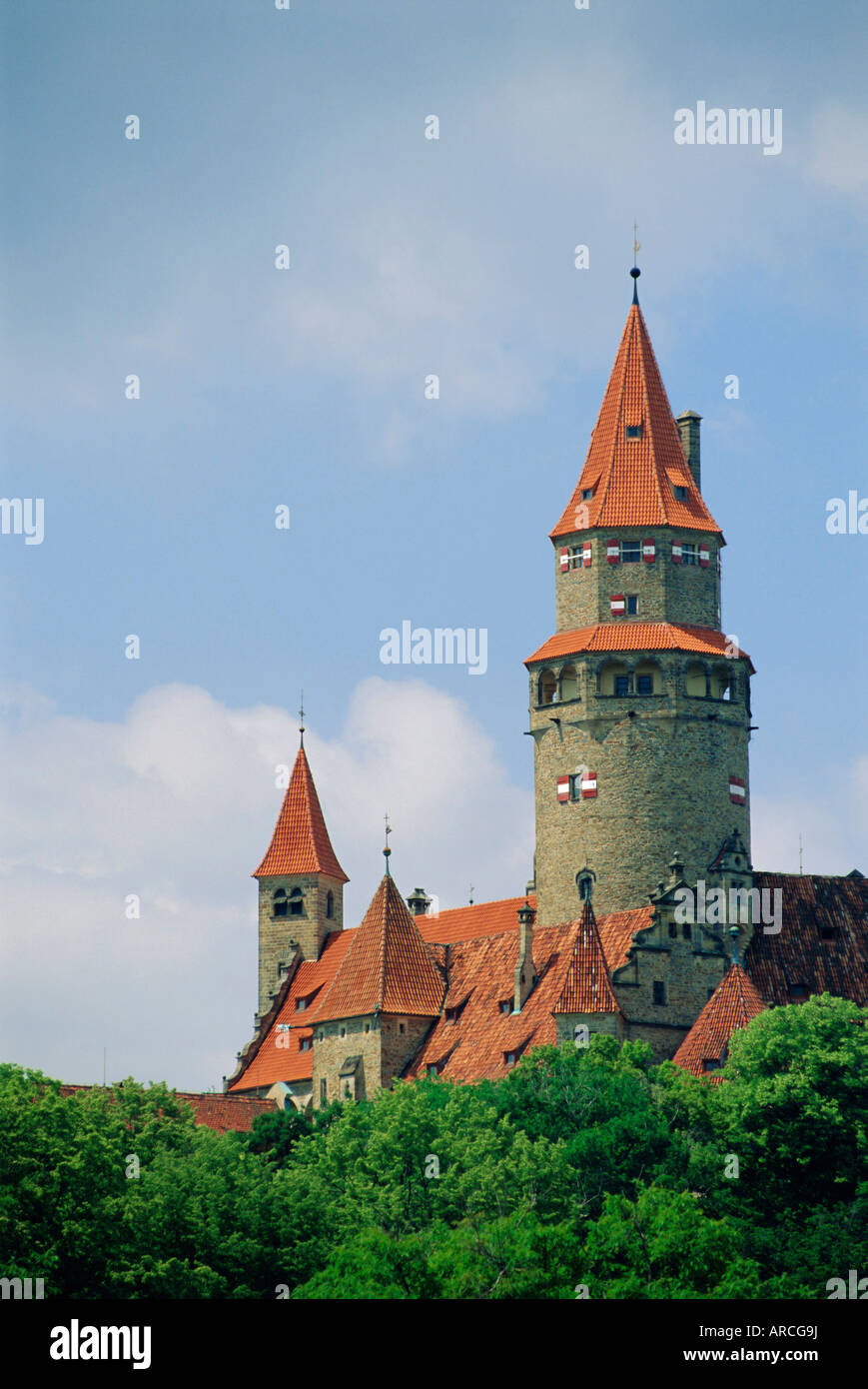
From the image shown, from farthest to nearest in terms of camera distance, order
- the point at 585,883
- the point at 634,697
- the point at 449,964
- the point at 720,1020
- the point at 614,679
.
→ the point at 449,964, the point at 614,679, the point at 634,697, the point at 585,883, the point at 720,1020

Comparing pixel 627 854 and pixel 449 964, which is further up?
pixel 627 854

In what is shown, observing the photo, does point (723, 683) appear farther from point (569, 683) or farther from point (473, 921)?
point (473, 921)

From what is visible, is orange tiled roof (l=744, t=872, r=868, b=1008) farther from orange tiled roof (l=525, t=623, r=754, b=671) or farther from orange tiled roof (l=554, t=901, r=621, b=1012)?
orange tiled roof (l=525, t=623, r=754, b=671)

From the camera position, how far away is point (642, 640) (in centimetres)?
9506

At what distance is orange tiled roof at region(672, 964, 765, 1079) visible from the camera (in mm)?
82562

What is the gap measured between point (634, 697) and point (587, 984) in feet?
40.8

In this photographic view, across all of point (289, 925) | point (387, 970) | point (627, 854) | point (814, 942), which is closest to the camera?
point (814, 942)

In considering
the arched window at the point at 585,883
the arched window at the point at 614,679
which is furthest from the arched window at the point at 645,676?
the arched window at the point at 585,883

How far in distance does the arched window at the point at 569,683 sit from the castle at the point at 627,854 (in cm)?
12

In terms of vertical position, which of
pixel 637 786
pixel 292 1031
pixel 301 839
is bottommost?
pixel 292 1031

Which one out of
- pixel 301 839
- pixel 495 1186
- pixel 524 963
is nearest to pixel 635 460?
pixel 524 963

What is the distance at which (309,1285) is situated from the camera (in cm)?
6128
